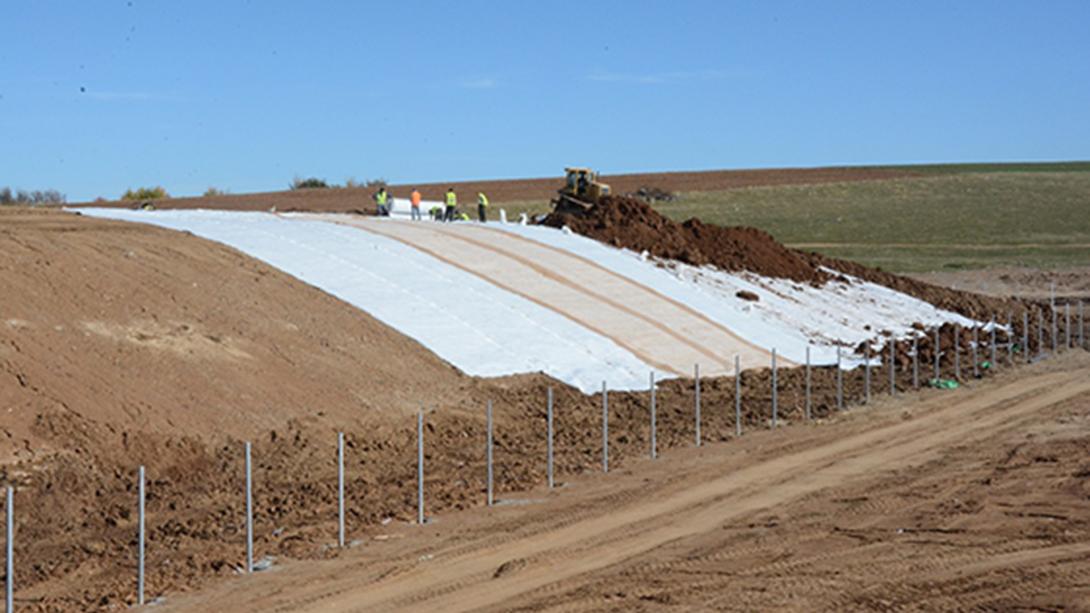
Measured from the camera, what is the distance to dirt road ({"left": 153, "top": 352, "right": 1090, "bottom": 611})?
556 inches

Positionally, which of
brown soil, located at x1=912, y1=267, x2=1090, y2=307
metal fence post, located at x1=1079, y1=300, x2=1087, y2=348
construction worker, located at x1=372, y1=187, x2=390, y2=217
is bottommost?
metal fence post, located at x1=1079, y1=300, x2=1087, y2=348

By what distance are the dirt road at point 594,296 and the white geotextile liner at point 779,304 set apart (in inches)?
39.6

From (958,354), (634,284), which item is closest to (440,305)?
(634,284)

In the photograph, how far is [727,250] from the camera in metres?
47.4

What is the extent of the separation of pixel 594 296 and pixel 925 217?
64.9 m

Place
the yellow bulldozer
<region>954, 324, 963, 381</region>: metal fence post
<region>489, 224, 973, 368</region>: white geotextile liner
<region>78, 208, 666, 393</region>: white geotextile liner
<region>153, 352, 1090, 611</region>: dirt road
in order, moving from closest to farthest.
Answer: <region>153, 352, 1090, 611</region>: dirt road, <region>78, 208, 666, 393</region>: white geotextile liner, <region>954, 324, 963, 381</region>: metal fence post, <region>489, 224, 973, 368</region>: white geotextile liner, the yellow bulldozer

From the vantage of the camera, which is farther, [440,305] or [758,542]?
[440,305]

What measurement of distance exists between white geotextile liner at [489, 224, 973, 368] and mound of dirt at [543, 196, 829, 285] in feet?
2.55

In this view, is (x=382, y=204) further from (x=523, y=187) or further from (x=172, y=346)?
(x=523, y=187)

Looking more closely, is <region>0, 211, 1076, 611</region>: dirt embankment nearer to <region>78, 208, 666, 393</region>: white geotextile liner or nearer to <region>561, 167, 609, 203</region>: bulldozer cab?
<region>78, 208, 666, 393</region>: white geotextile liner

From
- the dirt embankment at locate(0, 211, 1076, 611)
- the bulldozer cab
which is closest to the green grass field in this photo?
the bulldozer cab

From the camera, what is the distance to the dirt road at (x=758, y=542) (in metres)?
14.1

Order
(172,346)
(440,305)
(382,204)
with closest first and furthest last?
1. (172,346)
2. (440,305)
3. (382,204)

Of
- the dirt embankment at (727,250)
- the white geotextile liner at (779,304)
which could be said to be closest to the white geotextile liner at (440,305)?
the white geotextile liner at (779,304)
